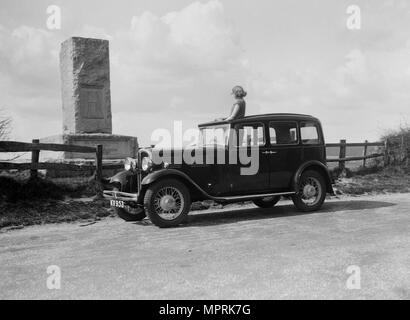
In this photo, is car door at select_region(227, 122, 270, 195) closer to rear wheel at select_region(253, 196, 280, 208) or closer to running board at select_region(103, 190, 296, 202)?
running board at select_region(103, 190, 296, 202)

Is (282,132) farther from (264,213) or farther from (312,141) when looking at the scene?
(264,213)

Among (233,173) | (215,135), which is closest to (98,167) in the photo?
(215,135)

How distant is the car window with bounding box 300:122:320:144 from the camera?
28.8 ft

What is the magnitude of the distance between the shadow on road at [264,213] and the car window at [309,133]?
1.38m

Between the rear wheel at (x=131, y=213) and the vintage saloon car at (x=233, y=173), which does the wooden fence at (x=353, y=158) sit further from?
the rear wheel at (x=131, y=213)

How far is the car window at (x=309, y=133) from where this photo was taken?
8781 mm

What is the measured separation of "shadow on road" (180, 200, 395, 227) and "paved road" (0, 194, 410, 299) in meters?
0.11

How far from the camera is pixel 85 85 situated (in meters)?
12.0

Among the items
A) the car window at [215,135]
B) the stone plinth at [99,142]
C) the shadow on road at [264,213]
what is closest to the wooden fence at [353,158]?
the shadow on road at [264,213]

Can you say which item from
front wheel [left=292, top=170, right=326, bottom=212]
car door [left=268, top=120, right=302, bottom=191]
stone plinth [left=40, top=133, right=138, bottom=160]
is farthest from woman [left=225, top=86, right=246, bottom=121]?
stone plinth [left=40, top=133, right=138, bottom=160]

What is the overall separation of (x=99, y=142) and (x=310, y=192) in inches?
243

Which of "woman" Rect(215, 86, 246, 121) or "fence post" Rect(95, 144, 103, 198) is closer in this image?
"woman" Rect(215, 86, 246, 121)
